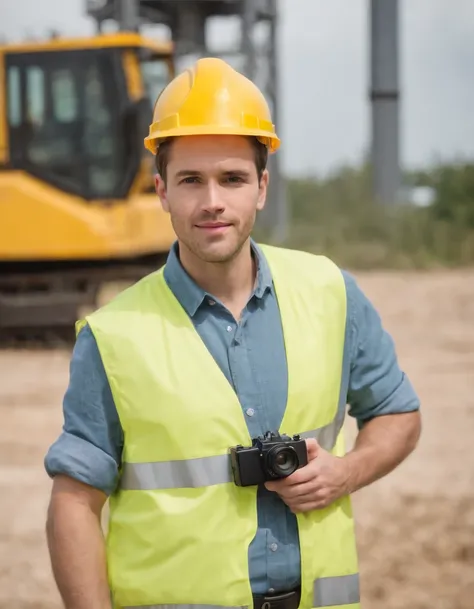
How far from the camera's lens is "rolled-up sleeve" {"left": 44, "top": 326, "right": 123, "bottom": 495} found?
6.90 ft

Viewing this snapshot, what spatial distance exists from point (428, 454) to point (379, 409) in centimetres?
476

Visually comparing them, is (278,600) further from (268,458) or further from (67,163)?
(67,163)

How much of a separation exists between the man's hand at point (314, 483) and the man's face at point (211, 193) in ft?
1.35

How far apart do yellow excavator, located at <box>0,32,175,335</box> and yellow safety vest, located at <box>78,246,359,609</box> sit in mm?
8527

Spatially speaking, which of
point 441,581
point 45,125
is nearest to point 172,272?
point 441,581

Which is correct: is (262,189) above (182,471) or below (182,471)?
above

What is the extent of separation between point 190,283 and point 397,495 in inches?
158

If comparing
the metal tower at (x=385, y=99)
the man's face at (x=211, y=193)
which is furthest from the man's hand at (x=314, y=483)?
the metal tower at (x=385, y=99)

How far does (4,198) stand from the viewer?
10.7 m

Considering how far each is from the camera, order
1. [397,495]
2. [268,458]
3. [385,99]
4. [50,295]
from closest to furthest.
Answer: [268,458] < [397,495] < [50,295] < [385,99]

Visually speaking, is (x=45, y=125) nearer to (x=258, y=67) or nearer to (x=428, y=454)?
(x=428, y=454)

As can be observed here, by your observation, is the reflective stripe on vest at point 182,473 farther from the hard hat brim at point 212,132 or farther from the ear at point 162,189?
the hard hat brim at point 212,132

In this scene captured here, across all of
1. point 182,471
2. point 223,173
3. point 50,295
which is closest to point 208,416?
point 182,471

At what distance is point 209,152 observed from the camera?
219 centimetres
